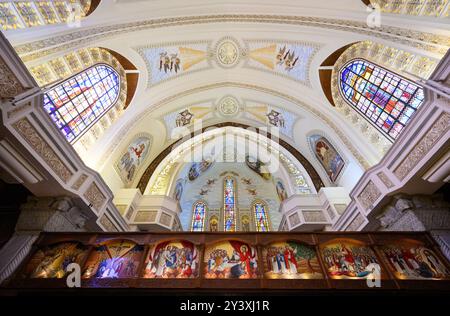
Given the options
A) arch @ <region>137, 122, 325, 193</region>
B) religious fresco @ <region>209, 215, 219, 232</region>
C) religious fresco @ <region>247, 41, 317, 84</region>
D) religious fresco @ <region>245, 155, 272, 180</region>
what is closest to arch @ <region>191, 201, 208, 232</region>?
religious fresco @ <region>209, 215, 219, 232</region>

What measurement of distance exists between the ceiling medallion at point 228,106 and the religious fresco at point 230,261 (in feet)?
33.1

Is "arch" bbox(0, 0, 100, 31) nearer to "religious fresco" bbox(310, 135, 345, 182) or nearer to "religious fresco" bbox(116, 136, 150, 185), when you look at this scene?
"religious fresco" bbox(116, 136, 150, 185)

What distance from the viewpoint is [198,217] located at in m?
15.2

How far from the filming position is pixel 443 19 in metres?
5.45

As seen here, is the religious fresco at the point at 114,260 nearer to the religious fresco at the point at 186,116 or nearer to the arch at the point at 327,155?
the religious fresco at the point at 186,116

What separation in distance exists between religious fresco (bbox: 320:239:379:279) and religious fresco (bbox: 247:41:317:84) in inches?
327

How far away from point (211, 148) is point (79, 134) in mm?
8058

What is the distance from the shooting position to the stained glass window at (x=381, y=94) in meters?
6.83

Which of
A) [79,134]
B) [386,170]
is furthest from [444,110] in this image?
[79,134]

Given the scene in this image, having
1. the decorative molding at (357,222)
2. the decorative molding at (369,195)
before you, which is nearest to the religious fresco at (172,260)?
the decorative molding at (369,195)

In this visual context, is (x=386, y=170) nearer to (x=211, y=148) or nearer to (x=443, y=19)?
(x=443, y=19)

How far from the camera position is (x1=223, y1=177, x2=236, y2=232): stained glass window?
1464 cm

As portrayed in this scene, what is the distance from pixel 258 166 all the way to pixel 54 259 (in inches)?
482
